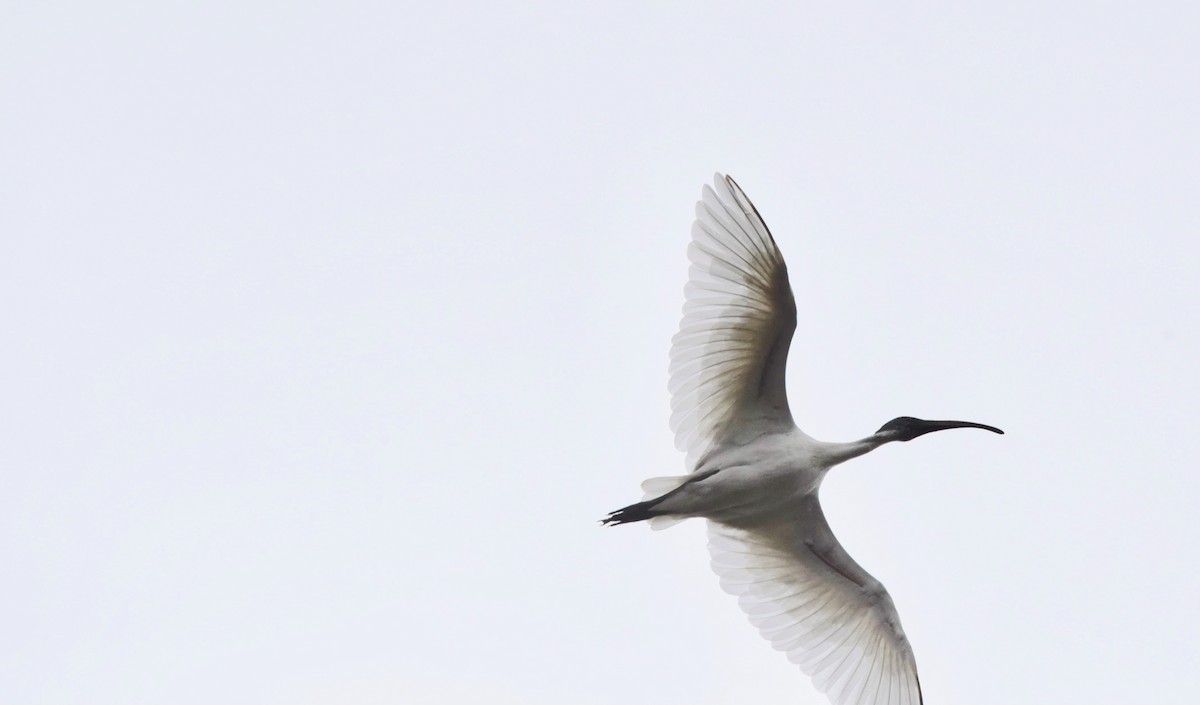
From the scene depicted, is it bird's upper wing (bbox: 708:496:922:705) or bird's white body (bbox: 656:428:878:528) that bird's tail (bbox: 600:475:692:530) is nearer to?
bird's white body (bbox: 656:428:878:528)

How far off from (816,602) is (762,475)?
1.88m

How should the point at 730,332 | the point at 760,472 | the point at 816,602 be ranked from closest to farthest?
the point at 730,332 → the point at 760,472 → the point at 816,602

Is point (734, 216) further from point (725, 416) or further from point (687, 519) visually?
point (687, 519)

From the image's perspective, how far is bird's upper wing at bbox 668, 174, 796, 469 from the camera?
14023mm

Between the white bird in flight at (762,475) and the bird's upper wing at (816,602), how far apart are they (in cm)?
1

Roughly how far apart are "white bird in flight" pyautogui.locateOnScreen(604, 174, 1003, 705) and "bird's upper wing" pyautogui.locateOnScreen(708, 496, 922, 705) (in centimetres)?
1

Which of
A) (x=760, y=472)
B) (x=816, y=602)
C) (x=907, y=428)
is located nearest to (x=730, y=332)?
(x=760, y=472)

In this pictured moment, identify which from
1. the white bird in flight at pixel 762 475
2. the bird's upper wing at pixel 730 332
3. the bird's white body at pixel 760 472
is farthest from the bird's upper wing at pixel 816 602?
the bird's upper wing at pixel 730 332

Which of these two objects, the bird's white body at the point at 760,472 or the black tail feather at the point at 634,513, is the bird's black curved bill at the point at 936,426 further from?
the black tail feather at the point at 634,513

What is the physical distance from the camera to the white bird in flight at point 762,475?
558 inches

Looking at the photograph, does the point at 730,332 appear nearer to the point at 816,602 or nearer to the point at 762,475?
the point at 762,475

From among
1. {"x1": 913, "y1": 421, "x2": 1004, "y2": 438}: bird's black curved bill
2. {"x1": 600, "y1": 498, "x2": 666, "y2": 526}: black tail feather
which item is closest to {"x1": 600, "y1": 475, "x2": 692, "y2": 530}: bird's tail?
{"x1": 600, "y1": 498, "x2": 666, "y2": 526}: black tail feather

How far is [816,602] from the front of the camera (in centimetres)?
1562

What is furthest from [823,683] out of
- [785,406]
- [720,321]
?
[720,321]
